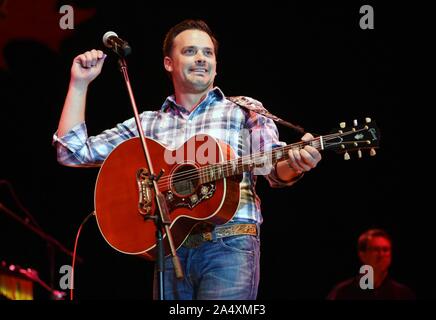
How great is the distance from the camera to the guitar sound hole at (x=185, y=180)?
316cm

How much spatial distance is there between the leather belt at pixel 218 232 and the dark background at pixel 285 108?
235 cm

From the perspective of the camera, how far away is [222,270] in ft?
9.89

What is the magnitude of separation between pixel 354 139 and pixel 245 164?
50 centimetres

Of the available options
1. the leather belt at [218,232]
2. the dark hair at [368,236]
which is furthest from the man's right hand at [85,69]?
the dark hair at [368,236]

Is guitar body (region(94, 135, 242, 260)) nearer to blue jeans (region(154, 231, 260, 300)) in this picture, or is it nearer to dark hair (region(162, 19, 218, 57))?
blue jeans (region(154, 231, 260, 300))

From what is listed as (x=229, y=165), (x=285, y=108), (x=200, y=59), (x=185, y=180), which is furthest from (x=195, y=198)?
(x=285, y=108)

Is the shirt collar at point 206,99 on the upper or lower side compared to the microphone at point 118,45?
lower

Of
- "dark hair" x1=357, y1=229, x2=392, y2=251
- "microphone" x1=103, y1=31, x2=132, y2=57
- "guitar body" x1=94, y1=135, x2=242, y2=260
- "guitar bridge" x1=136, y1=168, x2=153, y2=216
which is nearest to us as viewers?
"microphone" x1=103, y1=31, x2=132, y2=57

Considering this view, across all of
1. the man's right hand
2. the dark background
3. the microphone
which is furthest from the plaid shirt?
the dark background

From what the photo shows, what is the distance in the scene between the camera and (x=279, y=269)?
19.0 ft

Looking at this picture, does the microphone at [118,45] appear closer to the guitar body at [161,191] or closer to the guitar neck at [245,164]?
the guitar body at [161,191]

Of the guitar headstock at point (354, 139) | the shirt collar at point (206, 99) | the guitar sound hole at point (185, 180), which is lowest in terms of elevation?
the guitar sound hole at point (185, 180)

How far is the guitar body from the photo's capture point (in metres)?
3.08

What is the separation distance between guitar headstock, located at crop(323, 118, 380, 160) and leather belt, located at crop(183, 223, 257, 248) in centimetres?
51
